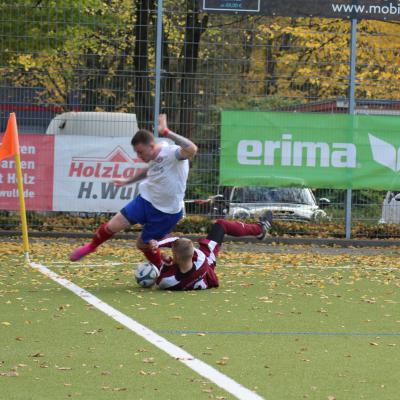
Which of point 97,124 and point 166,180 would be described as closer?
point 166,180

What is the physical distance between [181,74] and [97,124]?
1634mm

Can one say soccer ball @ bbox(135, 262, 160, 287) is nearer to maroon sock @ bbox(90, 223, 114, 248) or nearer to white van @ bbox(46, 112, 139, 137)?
maroon sock @ bbox(90, 223, 114, 248)

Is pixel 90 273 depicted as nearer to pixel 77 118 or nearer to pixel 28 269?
pixel 28 269

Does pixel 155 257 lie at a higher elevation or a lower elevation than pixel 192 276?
higher

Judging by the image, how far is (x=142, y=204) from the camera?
11789 mm

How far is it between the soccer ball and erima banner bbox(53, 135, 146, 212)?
6.99m

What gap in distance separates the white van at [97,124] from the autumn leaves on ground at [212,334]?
15.2 feet

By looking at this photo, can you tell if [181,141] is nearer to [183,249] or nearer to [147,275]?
[183,249]

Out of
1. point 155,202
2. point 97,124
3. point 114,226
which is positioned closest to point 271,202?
point 97,124

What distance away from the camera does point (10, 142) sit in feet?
46.3

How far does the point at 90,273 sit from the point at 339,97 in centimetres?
749

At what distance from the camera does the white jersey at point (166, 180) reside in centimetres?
1171

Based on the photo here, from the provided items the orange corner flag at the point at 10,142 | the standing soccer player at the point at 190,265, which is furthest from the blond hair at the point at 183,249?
the orange corner flag at the point at 10,142

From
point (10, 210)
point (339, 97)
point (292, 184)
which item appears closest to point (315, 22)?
point (339, 97)
